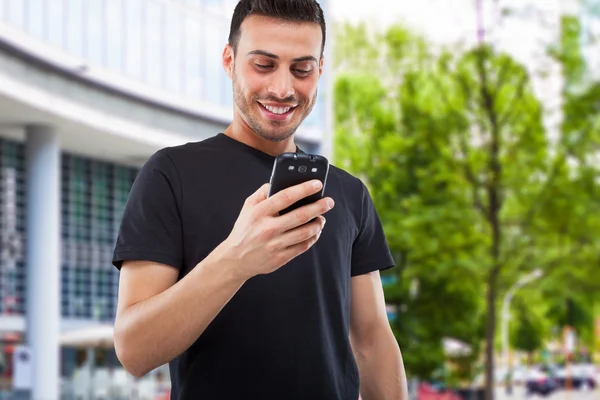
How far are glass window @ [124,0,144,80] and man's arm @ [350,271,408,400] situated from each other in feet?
82.1

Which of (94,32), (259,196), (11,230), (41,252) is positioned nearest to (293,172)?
(259,196)

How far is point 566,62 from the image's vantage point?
1812cm

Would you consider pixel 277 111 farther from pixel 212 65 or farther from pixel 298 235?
pixel 212 65

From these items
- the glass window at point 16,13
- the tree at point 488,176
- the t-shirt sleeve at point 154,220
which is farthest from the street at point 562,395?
the t-shirt sleeve at point 154,220

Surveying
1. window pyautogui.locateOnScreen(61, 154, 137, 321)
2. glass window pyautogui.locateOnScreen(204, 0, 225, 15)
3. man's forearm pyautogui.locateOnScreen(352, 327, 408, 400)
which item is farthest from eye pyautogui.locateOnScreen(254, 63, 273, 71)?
glass window pyautogui.locateOnScreen(204, 0, 225, 15)

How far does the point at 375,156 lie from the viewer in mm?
24125

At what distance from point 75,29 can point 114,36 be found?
177cm

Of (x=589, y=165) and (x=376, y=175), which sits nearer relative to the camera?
(x=589, y=165)

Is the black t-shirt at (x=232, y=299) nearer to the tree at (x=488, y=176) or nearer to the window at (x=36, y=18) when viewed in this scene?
the tree at (x=488, y=176)

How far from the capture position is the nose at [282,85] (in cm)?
210

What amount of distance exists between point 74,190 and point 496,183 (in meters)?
14.8

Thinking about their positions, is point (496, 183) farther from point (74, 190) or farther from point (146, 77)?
point (74, 190)

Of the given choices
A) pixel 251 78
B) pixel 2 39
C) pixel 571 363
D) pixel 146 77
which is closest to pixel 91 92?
pixel 146 77

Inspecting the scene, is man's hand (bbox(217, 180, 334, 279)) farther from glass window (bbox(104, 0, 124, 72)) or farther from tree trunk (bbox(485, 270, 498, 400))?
glass window (bbox(104, 0, 124, 72))
